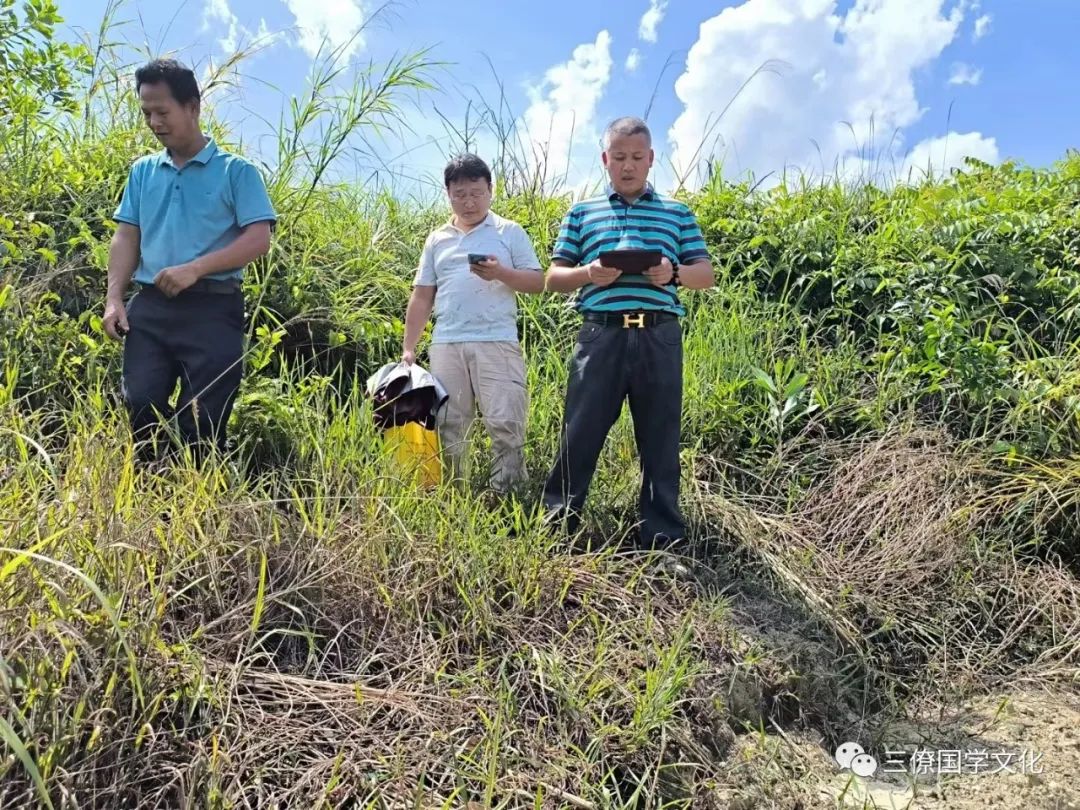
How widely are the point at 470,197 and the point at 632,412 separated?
1105mm

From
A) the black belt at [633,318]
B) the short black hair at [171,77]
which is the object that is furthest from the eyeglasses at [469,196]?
the short black hair at [171,77]

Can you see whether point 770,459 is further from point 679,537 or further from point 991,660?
point 991,660

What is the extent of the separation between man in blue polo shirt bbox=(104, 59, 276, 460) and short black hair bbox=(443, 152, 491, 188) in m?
0.75

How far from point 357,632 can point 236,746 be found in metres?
0.48

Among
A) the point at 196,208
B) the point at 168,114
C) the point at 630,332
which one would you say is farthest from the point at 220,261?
the point at 630,332

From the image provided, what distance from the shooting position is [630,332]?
3002 millimetres

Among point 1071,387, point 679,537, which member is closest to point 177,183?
point 679,537

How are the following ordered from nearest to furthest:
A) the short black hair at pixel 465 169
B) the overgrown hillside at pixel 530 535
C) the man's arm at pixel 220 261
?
1. the overgrown hillside at pixel 530 535
2. the man's arm at pixel 220 261
3. the short black hair at pixel 465 169

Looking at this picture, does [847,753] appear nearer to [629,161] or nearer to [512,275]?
[512,275]

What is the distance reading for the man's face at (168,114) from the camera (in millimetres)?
2740

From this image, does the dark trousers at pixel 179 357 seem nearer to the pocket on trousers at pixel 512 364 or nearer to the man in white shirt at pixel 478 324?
the man in white shirt at pixel 478 324

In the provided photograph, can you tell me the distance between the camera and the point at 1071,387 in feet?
12.3

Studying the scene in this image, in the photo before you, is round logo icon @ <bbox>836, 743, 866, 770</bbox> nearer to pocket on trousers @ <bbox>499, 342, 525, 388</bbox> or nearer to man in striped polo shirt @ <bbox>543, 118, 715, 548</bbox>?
man in striped polo shirt @ <bbox>543, 118, 715, 548</bbox>

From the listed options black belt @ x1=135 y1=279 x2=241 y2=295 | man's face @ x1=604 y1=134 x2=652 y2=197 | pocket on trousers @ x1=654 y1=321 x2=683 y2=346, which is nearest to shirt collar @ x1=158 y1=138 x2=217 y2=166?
black belt @ x1=135 y1=279 x2=241 y2=295
